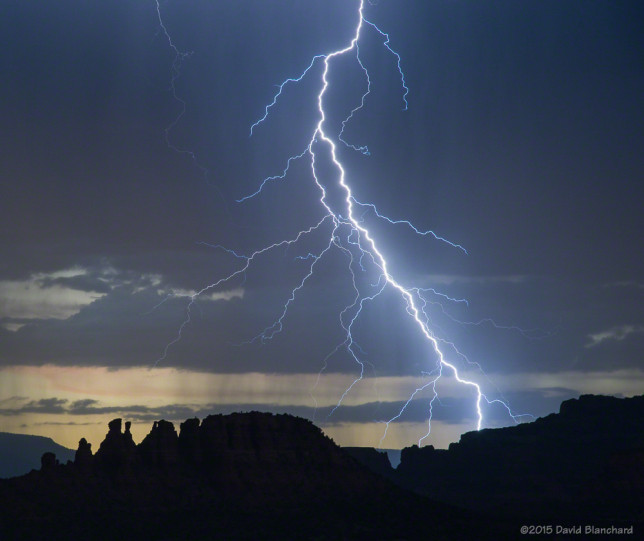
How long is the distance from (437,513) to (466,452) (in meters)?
84.0

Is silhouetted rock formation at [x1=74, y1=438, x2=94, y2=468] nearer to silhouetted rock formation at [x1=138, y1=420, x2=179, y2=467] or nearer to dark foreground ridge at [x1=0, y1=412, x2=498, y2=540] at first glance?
dark foreground ridge at [x1=0, y1=412, x2=498, y2=540]

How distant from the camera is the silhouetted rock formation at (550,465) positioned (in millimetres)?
134250

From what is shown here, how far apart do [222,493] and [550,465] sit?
83.7 meters

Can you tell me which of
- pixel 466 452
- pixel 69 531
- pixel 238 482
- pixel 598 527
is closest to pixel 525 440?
pixel 466 452

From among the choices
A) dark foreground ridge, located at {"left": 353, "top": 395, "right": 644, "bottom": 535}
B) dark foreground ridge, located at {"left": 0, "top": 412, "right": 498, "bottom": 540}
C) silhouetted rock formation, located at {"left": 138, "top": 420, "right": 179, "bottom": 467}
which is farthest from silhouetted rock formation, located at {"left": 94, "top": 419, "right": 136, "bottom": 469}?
dark foreground ridge, located at {"left": 353, "top": 395, "right": 644, "bottom": 535}

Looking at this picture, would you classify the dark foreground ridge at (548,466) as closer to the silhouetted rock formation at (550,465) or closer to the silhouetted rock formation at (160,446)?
the silhouetted rock formation at (550,465)

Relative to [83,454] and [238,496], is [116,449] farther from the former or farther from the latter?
[238,496]

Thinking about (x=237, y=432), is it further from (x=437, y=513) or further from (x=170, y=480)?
(x=437, y=513)

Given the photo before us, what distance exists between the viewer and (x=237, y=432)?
4124 inches

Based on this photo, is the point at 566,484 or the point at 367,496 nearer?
the point at 367,496

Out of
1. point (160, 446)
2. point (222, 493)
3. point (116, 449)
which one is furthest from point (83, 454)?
point (222, 493)

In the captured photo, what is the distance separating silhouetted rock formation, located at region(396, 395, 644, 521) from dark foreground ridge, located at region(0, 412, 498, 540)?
105ft

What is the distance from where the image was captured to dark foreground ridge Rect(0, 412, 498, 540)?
89.3 m

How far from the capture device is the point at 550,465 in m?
167
